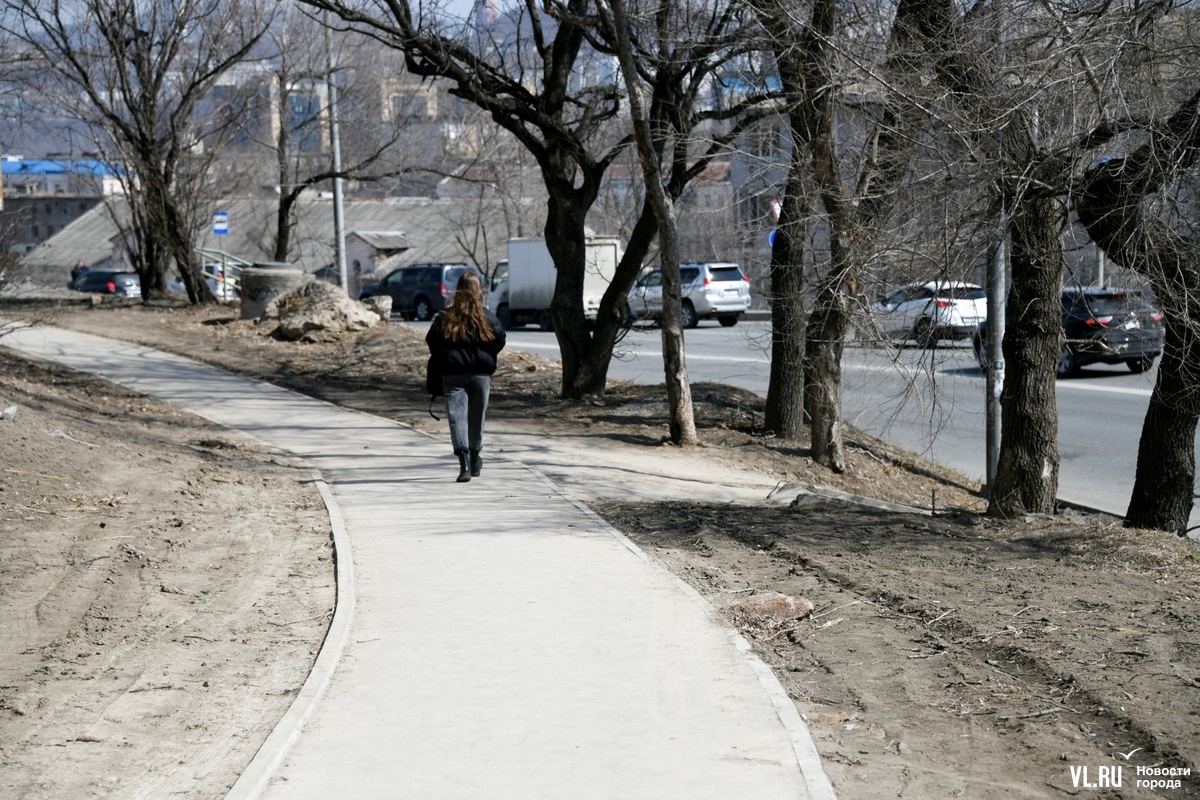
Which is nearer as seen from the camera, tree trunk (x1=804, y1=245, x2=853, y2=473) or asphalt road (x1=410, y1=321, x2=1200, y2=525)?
asphalt road (x1=410, y1=321, x2=1200, y2=525)

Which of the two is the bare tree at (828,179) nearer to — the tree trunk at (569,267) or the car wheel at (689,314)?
the tree trunk at (569,267)

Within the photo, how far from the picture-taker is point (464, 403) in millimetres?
10414

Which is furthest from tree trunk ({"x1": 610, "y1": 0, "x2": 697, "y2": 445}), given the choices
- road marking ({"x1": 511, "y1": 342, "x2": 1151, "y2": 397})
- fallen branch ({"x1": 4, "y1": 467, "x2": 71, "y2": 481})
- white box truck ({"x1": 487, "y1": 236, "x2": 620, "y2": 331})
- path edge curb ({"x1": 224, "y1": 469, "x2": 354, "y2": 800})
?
white box truck ({"x1": 487, "y1": 236, "x2": 620, "y2": 331})

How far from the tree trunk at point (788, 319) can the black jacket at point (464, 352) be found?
3.21m

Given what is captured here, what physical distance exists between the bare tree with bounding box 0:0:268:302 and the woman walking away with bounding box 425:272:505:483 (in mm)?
18160

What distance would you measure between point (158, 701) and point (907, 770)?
10.6 ft

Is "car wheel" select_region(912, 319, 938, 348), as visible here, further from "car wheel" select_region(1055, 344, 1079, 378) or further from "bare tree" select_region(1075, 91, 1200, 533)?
"car wheel" select_region(1055, 344, 1079, 378)

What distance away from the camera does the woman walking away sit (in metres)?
10.3

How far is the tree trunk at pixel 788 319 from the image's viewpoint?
477 inches

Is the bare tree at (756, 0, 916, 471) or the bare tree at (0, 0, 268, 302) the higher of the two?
the bare tree at (0, 0, 268, 302)

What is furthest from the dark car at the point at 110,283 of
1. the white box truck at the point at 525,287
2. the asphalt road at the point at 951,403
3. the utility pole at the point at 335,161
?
the asphalt road at the point at 951,403

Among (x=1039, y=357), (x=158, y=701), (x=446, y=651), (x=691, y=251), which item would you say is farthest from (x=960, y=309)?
(x=691, y=251)

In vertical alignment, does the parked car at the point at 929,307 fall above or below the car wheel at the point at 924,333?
above

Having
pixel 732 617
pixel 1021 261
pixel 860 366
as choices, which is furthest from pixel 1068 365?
pixel 732 617
